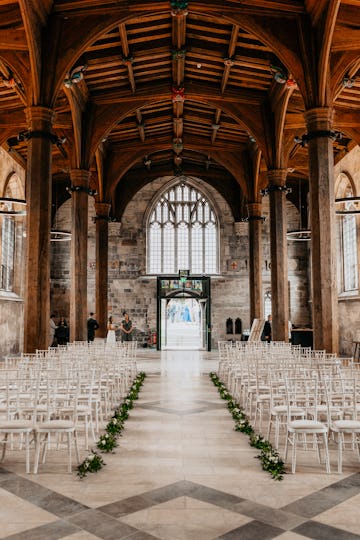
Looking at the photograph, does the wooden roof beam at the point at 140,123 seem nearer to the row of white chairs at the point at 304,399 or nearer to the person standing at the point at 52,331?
the person standing at the point at 52,331

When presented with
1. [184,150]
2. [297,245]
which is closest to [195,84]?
[184,150]

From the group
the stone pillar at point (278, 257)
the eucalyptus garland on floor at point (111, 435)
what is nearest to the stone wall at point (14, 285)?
the eucalyptus garland on floor at point (111, 435)

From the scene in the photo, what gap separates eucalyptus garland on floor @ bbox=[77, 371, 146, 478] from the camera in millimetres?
5172

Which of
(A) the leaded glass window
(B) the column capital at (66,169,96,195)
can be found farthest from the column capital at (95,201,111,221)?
(A) the leaded glass window

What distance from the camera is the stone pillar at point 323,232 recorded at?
10.7m

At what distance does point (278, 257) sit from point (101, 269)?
324 inches

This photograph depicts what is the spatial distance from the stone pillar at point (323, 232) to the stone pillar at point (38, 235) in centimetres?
591

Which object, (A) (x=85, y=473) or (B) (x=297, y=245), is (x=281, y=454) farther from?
(B) (x=297, y=245)

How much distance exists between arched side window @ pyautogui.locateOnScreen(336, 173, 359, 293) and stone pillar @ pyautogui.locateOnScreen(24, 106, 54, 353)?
13482 mm

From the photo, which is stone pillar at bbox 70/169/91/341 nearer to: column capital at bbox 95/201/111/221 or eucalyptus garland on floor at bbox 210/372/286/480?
column capital at bbox 95/201/111/221

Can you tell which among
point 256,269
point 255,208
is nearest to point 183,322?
point 256,269

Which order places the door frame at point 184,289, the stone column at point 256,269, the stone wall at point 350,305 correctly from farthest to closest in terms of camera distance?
the door frame at point 184,289, the stone column at point 256,269, the stone wall at point 350,305

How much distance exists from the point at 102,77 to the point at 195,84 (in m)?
3.06

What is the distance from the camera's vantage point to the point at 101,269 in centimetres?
2120
